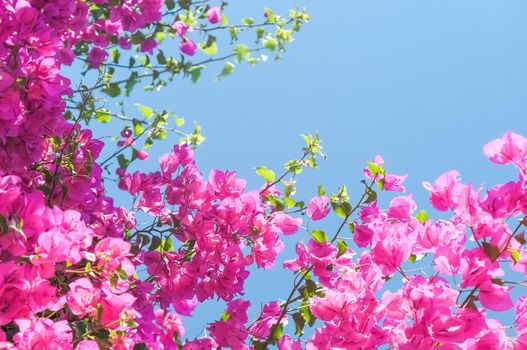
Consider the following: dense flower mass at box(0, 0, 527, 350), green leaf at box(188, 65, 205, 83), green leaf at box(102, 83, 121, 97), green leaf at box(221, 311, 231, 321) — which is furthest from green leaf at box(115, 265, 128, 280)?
green leaf at box(188, 65, 205, 83)

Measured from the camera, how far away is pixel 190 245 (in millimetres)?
2371

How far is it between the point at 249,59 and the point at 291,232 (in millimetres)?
2237

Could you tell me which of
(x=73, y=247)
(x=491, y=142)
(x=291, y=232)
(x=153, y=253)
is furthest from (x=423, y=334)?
(x=153, y=253)

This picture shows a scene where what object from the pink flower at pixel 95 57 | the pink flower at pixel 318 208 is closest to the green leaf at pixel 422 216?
the pink flower at pixel 318 208

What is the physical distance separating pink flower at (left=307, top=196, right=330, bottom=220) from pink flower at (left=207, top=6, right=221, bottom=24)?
219 centimetres

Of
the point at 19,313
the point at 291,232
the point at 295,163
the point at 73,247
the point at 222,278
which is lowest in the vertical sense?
the point at 19,313

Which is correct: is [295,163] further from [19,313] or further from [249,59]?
[249,59]

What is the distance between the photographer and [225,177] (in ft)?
7.35

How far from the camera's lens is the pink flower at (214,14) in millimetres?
4078

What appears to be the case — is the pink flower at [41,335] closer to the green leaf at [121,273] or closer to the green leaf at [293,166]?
the green leaf at [121,273]

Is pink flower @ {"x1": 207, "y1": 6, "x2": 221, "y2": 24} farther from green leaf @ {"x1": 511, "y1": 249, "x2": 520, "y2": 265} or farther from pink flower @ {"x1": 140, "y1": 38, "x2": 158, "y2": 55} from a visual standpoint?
green leaf @ {"x1": 511, "y1": 249, "x2": 520, "y2": 265}

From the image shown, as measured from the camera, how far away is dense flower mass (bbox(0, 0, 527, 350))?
1.33 m

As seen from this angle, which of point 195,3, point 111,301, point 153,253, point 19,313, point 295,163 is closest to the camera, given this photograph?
Result: point 19,313

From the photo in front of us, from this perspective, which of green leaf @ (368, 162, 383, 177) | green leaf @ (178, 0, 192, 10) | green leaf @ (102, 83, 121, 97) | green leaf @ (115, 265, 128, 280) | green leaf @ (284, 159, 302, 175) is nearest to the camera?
green leaf @ (115, 265, 128, 280)
